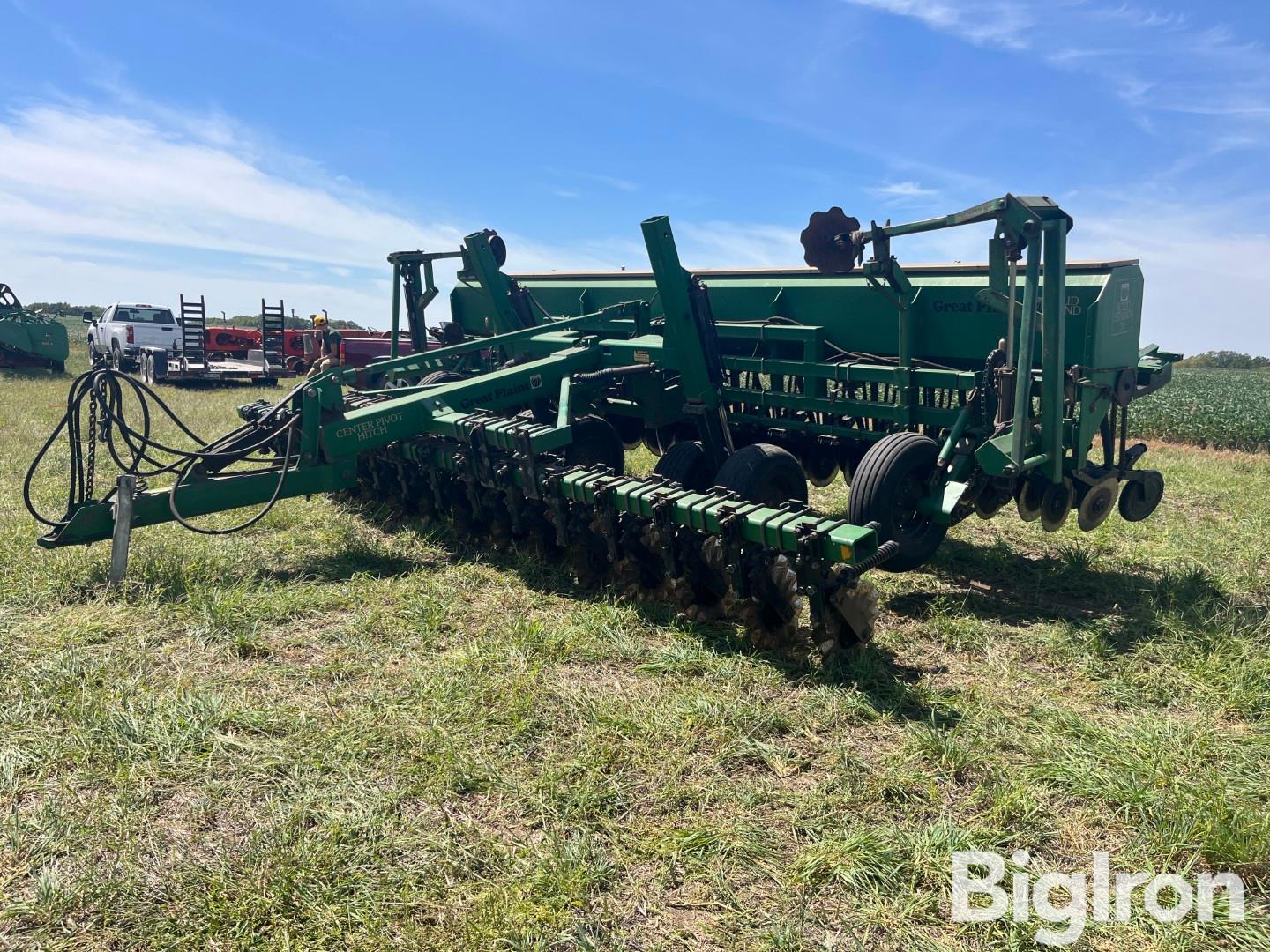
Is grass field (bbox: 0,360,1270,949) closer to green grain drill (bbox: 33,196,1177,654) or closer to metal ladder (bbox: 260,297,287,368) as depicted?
green grain drill (bbox: 33,196,1177,654)

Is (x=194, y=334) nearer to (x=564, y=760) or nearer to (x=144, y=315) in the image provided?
(x=144, y=315)

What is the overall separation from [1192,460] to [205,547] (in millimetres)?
12174

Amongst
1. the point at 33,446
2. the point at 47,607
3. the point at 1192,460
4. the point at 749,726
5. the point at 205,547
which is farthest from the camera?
the point at 1192,460

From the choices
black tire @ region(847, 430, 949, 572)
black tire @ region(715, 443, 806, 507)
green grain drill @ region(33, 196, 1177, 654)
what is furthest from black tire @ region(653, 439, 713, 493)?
black tire @ region(847, 430, 949, 572)

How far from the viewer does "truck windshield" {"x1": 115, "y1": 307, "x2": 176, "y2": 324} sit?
20.5m

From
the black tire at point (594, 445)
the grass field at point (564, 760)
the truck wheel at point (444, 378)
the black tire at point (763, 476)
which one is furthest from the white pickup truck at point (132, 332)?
the black tire at point (763, 476)

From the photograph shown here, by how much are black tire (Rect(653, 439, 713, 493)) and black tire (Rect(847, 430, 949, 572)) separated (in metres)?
1.37

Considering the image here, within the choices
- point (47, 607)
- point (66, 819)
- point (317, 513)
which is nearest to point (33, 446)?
point (317, 513)

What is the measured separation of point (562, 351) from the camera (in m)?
6.93

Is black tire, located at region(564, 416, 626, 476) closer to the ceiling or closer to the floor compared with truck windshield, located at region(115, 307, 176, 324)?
closer to the floor

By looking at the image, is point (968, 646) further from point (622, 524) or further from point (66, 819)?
point (66, 819)

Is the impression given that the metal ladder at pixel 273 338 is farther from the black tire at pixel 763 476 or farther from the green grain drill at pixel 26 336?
the black tire at pixel 763 476

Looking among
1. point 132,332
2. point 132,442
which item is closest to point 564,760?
point 132,442

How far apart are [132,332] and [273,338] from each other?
116 inches
